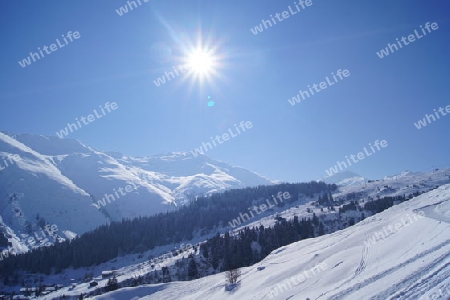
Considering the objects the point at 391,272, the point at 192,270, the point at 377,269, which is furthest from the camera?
the point at 192,270

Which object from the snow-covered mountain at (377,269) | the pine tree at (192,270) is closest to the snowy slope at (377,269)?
the snow-covered mountain at (377,269)

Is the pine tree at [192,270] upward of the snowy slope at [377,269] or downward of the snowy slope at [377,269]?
downward

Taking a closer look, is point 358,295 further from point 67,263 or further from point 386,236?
point 67,263

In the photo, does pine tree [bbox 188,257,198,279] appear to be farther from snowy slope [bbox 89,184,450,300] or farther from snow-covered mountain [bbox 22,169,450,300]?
snowy slope [bbox 89,184,450,300]

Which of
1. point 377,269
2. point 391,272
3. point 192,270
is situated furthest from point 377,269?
point 192,270

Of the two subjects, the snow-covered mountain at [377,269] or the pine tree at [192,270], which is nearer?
the snow-covered mountain at [377,269]

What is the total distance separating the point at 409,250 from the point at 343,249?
8705 mm

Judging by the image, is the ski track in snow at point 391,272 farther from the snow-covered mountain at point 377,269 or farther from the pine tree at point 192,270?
the pine tree at point 192,270

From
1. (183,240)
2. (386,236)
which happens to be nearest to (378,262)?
(386,236)

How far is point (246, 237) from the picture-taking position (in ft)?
411

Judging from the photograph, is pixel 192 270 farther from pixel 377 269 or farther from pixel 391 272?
pixel 391 272

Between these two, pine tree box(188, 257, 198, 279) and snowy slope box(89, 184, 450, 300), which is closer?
snowy slope box(89, 184, 450, 300)

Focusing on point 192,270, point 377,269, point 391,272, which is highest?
point 391,272

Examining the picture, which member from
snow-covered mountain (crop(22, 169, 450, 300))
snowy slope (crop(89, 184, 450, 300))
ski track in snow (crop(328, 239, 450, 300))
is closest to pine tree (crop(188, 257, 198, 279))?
snow-covered mountain (crop(22, 169, 450, 300))
